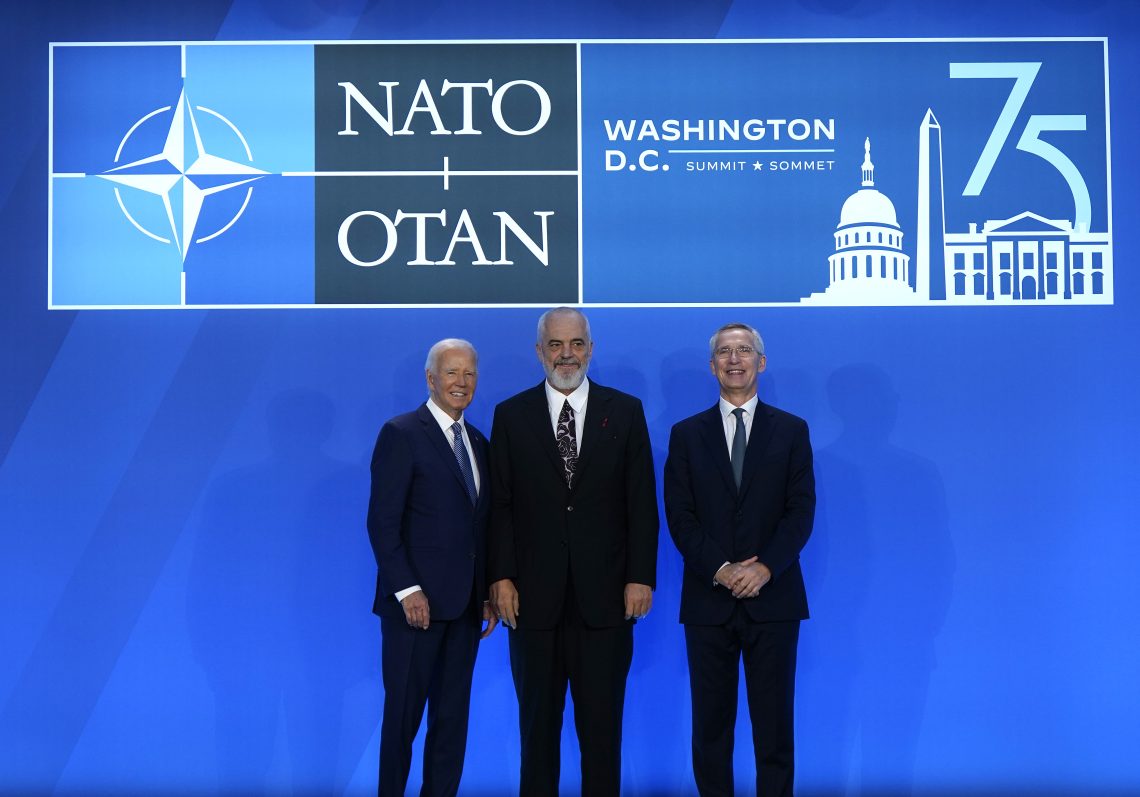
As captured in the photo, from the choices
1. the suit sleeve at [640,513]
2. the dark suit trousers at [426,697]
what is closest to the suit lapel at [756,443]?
the suit sleeve at [640,513]

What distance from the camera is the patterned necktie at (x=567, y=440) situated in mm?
3613

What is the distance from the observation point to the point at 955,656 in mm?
4375

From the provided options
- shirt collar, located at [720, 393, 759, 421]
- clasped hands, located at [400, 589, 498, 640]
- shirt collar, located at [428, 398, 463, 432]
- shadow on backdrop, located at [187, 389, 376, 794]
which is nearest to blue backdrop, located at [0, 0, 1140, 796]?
shadow on backdrop, located at [187, 389, 376, 794]

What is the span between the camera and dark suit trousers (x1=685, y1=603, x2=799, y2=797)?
3.65 meters

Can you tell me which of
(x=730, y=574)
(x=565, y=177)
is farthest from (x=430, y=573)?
(x=565, y=177)

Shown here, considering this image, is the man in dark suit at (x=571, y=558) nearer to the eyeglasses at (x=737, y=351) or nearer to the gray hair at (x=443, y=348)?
the gray hair at (x=443, y=348)

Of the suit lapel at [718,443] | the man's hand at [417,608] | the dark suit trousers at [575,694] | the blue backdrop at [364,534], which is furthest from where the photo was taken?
the blue backdrop at [364,534]

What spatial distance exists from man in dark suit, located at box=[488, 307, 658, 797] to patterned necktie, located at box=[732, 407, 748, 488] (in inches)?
11.8

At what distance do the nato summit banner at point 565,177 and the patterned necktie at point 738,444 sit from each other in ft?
2.65

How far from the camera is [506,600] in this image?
11.7ft

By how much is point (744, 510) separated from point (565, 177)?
5.28ft

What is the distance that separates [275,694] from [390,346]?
1.46m

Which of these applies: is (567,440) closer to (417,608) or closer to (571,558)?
(571,558)

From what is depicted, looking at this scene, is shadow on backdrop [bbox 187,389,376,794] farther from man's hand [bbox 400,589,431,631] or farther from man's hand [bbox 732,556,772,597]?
man's hand [bbox 732,556,772,597]
